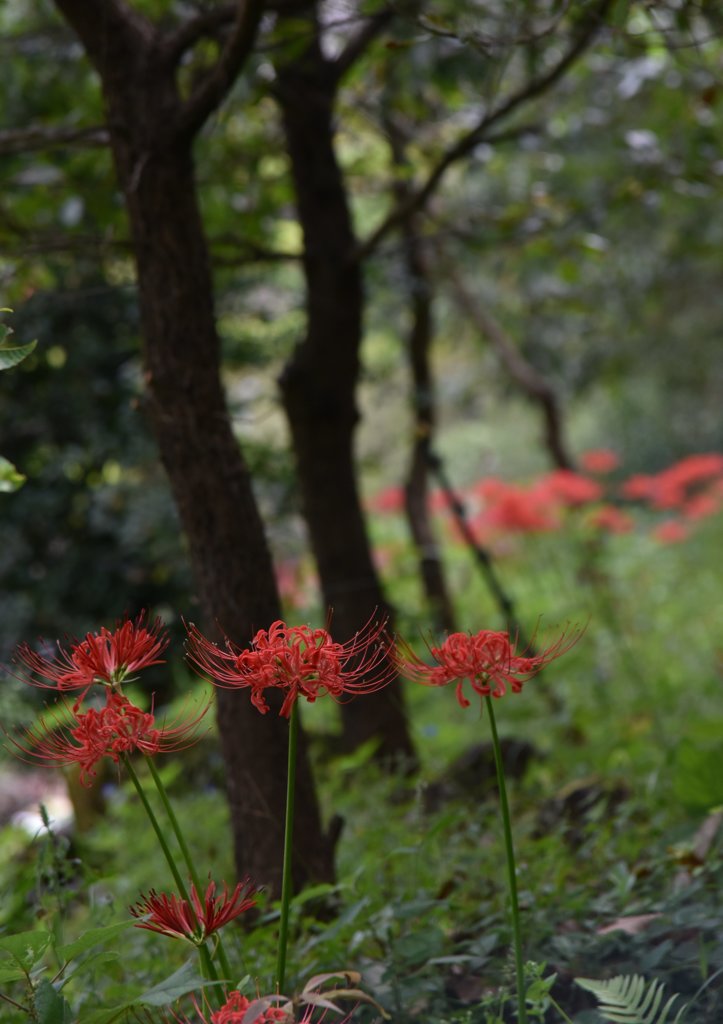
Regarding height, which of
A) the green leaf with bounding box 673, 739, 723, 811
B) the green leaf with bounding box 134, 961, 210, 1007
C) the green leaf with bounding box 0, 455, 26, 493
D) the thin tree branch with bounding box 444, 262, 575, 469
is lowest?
the green leaf with bounding box 134, 961, 210, 1007

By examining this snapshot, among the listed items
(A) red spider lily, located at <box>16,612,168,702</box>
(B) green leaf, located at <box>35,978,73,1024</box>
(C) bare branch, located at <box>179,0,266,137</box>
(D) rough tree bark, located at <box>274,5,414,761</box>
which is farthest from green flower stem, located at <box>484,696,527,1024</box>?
(D) rough tree bark, located at <box>274,5,414,761</box>

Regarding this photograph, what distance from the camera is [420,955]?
1582mm

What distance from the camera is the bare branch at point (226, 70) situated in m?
1.94

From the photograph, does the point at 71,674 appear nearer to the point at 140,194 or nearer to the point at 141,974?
the point at 141,974

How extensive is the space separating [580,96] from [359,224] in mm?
5292

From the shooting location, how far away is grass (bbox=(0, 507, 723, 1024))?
1576mm

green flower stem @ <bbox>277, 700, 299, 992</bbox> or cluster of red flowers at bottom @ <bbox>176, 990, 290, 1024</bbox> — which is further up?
green flower stem @ <bbox>277, 700, 299, 992</bbox>

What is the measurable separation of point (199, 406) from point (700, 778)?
122 centimetres

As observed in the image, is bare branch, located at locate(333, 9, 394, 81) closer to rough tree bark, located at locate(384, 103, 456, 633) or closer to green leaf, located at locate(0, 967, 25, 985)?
rough tree bark, located at locate(384, 103, 456, 633)

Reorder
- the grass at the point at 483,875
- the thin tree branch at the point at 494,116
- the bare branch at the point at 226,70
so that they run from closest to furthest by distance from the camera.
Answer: the grass at the point at 483,875 → the bare branch at the point at 226,70 → the thin tree branch at the point at 494,116

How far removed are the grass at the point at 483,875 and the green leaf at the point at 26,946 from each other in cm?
29

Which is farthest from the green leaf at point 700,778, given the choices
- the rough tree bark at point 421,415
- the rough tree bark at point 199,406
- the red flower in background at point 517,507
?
the red flower in background at point 517,507

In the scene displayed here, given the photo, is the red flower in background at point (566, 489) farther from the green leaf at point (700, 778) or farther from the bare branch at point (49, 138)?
the bare branch at point (49, 138)

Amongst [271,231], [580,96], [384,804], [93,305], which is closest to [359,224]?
[580,96]
